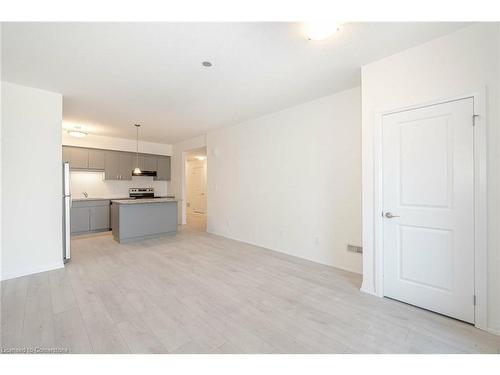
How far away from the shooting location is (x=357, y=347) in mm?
1610

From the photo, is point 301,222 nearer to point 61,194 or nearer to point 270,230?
point 270,230

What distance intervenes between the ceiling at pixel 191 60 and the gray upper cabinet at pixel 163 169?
3.26 m

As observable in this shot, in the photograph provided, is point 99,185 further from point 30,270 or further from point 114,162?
point 30,270

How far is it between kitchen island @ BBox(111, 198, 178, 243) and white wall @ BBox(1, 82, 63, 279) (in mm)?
1351

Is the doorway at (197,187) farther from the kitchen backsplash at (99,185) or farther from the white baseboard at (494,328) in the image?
the white baseboard at (494,328)

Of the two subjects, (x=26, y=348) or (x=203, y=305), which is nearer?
(x=26, y=348)

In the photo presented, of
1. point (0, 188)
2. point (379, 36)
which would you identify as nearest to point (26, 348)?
point (0, 188)

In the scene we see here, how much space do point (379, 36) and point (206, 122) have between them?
360 centimetres

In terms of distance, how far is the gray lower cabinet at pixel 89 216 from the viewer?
5281 mm

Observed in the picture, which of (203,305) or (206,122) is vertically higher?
(206,122)

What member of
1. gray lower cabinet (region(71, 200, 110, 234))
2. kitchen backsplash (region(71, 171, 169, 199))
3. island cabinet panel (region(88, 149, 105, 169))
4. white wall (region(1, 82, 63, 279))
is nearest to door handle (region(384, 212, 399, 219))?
white wall (region(1, 82, 63, 279))
